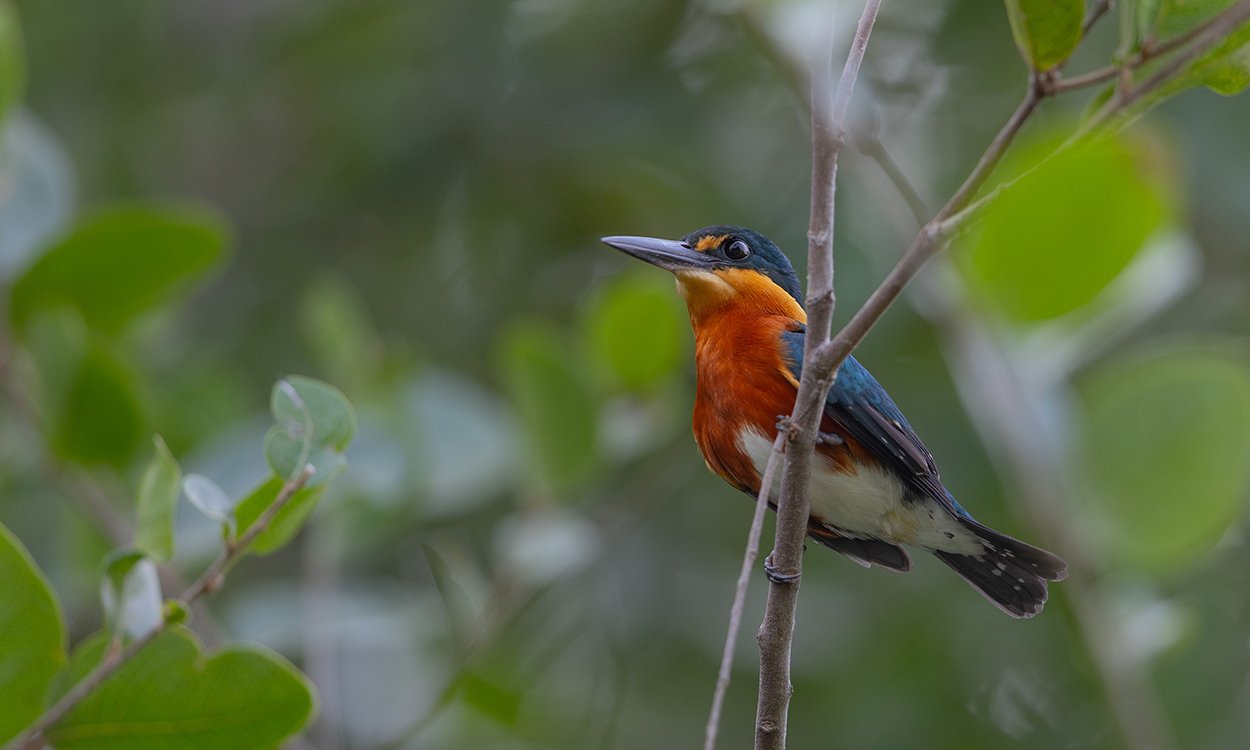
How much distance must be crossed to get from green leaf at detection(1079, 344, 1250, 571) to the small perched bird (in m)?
0.31

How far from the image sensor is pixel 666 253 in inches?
154

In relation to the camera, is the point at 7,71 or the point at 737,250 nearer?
the point at 7,71

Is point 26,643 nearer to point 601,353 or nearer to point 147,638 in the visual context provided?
point 147,638

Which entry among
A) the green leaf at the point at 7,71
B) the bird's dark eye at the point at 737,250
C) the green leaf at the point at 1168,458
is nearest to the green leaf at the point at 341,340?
the green leaf at the point at 7,71

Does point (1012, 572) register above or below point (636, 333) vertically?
below

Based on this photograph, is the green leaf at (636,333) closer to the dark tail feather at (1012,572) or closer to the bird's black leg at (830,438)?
the bird's black leg at (830,438)

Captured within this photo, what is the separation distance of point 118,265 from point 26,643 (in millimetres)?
1680

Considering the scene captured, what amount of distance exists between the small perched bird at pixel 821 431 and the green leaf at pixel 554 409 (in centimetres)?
63

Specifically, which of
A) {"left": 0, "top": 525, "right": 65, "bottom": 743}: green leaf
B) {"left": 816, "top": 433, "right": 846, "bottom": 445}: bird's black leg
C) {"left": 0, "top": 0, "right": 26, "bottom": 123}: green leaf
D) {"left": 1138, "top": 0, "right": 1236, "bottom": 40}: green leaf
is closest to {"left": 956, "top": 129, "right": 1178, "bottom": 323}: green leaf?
{"left": 816, "top": 433, "right": 846, "bottom": 445}: bird's black leg

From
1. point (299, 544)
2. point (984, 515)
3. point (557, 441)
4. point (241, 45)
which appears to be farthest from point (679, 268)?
point (241, 45)

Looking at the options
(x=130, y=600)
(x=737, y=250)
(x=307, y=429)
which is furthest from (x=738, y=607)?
(x=737, y=250)

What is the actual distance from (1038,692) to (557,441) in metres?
2.92

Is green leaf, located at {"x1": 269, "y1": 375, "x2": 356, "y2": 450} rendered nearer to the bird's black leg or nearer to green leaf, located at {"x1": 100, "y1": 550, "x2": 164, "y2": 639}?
green leaf, located at {"x1": 100, "y1": 550, "x2": 164, "y2": 639}

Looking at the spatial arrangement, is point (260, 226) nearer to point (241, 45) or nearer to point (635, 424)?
point (241, 45)
